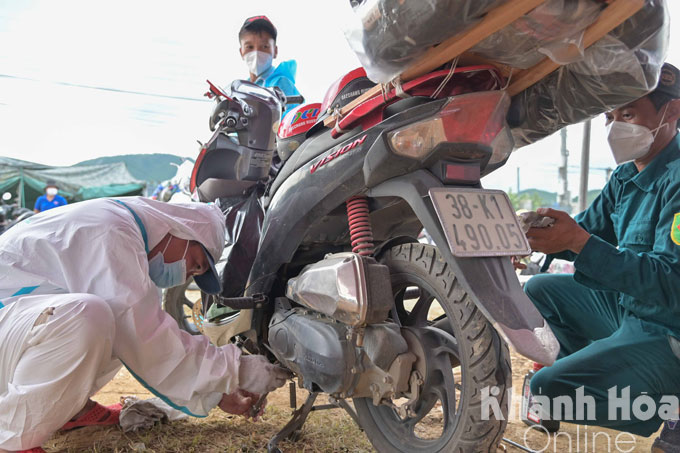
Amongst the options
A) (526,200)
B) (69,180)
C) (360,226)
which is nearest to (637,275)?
(360,226)

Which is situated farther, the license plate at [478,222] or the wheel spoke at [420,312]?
the wheel spoke at [420,312]

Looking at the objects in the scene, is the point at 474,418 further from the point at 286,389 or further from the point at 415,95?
the point at 286,389

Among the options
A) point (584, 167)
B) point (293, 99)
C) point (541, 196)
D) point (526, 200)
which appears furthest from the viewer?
point (541, 196)

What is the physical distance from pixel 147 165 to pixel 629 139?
517 inches

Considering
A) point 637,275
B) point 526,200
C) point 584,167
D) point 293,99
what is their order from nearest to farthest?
point 637,275, point 293,99, point 584,167, point 526,200

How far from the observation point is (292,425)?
1.79 meters

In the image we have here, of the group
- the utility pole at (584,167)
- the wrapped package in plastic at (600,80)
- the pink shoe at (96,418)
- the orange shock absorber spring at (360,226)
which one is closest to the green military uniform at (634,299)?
the wrapped package in plastic at (600,80)

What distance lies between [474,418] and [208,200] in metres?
1.67

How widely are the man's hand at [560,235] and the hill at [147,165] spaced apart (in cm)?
1257

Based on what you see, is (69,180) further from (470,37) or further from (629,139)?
(470,37)

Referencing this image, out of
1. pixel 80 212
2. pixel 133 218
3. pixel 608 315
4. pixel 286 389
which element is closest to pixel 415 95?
pixel 133 218

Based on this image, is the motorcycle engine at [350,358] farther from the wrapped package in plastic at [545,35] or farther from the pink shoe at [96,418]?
the pink shoe at [96,418]

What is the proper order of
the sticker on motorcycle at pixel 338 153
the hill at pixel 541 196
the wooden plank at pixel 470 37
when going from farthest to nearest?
the hill at pixel 541 196 < the sticker on motorcycle at pixel 338 153 < the wooden plank at pixel 470 37

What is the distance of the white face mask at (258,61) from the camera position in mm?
3236
